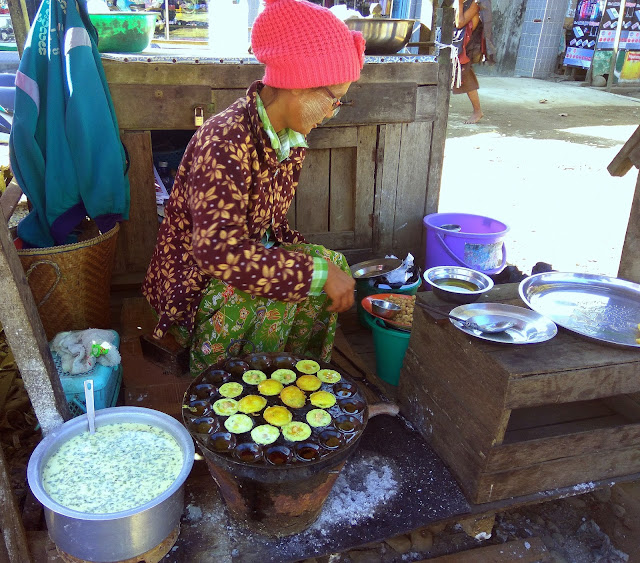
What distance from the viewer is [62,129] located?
101 inches

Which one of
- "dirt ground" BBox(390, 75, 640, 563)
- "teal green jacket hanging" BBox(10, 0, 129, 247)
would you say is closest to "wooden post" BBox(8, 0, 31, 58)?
"teal green jacket hanging" BBox(10, 0, 129, 247)

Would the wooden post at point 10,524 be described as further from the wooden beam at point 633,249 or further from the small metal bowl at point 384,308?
the wooden beam at point 633,249

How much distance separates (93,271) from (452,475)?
1814 millimetres

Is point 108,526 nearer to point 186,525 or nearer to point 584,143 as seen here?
point 186,525

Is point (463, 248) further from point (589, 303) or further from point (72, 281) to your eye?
point (72, 281)

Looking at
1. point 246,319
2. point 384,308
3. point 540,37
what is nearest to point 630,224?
point 384,308

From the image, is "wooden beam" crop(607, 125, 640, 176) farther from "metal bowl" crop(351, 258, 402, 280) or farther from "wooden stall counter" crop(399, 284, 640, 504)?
"metal bowl" crop(351, 258, 402, 280)

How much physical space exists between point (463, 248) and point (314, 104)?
168cm

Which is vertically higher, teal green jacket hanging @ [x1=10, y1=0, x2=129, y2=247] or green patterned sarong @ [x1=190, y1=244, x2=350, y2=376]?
teal green jacket hanging @ [x1=10, y1=0, x2=129, y2=247]

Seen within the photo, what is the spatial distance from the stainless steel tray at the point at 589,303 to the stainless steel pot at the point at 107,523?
4.69ft

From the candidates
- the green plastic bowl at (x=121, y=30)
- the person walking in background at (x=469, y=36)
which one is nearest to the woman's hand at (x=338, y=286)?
the green plastic bowl at (x=121, y=30)

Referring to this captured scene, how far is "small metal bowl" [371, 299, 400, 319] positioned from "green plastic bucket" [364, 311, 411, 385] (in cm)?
5

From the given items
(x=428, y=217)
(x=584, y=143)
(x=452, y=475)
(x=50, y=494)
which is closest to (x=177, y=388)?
(x=50, y=494)

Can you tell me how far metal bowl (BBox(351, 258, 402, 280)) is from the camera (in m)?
3.25
